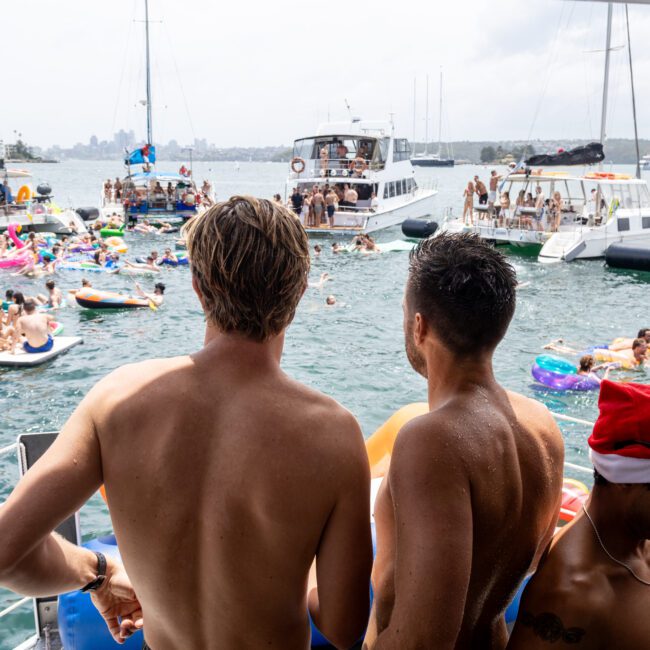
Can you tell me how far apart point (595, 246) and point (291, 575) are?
896 inches

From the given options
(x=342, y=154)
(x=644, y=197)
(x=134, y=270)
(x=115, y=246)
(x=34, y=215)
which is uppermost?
(x=342, y=154)

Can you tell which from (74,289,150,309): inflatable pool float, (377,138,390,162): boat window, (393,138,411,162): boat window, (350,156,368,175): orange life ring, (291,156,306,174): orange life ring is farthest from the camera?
(393,138,411,162): boat window

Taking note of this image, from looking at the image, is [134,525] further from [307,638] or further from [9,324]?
[9,324]

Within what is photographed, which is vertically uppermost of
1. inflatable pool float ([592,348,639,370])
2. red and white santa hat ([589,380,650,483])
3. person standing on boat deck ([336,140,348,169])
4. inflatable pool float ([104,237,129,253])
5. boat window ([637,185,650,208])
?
person standing on boat deck ([336,140,348,169])

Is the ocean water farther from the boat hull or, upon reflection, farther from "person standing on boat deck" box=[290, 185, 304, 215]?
"person standing on boat deck" box=[290, 185, 304, 215]

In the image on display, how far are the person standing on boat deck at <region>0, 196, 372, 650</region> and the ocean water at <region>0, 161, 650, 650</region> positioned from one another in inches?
168

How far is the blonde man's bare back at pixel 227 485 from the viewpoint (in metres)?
1.42

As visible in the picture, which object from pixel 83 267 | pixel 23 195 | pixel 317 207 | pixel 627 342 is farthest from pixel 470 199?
pixel 23 195

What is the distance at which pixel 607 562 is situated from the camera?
5.25 ft

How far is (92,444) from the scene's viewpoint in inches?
57.7

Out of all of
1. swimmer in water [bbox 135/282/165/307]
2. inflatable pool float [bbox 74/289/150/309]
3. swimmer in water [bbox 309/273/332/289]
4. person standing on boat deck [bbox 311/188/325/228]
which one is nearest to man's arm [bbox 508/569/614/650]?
inflatable pool float [bbox 74/289/150/309]

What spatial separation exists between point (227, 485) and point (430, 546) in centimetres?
45

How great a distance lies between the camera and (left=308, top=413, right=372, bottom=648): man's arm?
4.77ft

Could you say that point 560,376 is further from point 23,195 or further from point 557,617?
point 23,195
